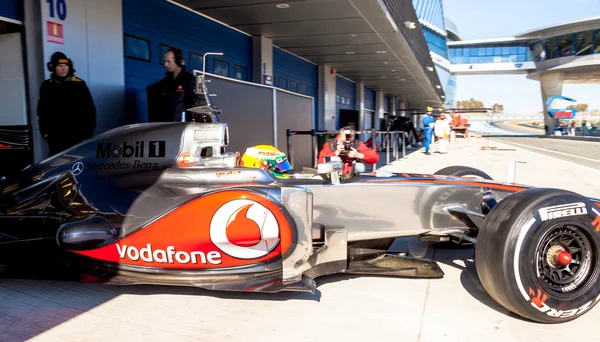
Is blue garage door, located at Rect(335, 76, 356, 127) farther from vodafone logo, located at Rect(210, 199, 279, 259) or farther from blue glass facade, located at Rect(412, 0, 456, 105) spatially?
blue glass facade, located at Rect(412, 0, 456, 105)

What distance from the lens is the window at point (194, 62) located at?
28.3 feet

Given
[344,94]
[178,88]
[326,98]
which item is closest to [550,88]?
[344,94]

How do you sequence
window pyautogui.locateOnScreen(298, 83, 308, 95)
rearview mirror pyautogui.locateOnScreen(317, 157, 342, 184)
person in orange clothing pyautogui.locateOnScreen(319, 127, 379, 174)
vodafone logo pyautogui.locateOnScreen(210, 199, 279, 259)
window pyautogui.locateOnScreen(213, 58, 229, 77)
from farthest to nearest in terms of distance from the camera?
window pyautogui.locateOnScreen(298, 83, 308, 95), window pyautogui.locateOnScreen(213, 58, 229, 77), person in orange clothing pyautogui.locateOnScreen(319, 127, 379, 174), rearview mirror pyautogui.locateOnScreen(317, 157, 342, 184), vodafone logo pyautogui.locateOnScreen(210, 199, 279, 259)

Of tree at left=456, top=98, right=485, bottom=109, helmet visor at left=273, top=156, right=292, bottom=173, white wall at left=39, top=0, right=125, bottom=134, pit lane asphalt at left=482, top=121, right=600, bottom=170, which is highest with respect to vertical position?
tree at left=456, top=98, right=485, bottom=109

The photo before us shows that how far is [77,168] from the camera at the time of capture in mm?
3027

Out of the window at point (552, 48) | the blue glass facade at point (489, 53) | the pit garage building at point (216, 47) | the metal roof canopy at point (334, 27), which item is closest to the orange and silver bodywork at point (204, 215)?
the pit garage building at point (216, 47)

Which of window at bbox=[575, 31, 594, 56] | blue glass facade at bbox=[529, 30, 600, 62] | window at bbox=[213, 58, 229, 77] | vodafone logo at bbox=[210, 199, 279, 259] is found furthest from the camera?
window at bbox=[575, 31, 594, 56]

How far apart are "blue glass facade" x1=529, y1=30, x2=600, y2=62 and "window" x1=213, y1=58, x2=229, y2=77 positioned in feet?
169

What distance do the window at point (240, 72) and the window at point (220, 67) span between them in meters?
0.34

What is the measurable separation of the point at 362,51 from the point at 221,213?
11.6 meters

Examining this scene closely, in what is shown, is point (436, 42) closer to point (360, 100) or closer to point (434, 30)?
point (434, 30)

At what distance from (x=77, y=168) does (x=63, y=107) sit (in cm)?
186

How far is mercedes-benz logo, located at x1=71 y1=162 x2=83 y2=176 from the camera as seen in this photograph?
3.01 meters

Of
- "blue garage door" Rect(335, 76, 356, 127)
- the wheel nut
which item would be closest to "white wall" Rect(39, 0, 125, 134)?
the wheel nut
